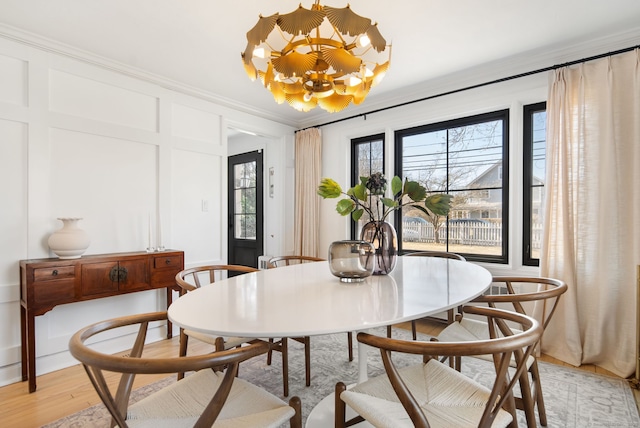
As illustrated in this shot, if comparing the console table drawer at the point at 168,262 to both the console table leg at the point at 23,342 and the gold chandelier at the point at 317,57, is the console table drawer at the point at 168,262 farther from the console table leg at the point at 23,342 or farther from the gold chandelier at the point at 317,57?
the gold chandelier at the point at 317,57

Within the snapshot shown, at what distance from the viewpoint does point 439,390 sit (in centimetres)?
123

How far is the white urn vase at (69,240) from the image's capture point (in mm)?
2432

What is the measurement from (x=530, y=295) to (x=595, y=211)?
1499 mm

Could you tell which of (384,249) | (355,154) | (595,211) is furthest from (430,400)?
(355,154)

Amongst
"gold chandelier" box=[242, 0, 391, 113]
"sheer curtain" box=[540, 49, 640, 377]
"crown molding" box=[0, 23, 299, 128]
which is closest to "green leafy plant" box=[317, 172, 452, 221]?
"gold chandelier" box=[242, 0, 391, 113]

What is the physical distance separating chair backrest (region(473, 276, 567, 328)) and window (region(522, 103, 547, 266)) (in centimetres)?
31

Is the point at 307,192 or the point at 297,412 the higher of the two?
the point at 307,192

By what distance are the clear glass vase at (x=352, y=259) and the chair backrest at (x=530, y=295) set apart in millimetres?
521

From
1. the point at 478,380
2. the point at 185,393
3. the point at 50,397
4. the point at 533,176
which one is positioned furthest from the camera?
the point at 533,176

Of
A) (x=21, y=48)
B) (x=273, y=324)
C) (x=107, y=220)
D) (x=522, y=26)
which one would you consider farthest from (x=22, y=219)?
(x=522, y=26)

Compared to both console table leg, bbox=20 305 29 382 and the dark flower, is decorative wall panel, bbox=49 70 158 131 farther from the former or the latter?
the dark flower

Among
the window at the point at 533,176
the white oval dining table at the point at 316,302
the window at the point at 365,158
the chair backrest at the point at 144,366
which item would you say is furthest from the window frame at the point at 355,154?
the chair backrest at the point at 144,366

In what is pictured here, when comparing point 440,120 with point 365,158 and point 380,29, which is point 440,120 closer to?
point 365,158

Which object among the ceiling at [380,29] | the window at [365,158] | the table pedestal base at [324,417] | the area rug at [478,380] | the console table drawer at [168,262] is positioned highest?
the ceiling at [380,29]
